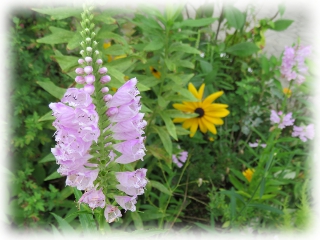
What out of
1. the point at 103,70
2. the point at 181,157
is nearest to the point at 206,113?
the point at 181,157

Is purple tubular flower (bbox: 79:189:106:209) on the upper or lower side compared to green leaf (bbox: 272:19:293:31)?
lower

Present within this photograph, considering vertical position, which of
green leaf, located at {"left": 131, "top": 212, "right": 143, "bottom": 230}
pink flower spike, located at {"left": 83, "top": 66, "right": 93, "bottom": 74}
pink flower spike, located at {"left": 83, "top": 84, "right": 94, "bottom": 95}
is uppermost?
pink flower spike, located at {"left": 83, "top": 66, "right": 93, "bottom": 74}

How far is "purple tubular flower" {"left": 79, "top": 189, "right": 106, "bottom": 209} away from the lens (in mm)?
1168

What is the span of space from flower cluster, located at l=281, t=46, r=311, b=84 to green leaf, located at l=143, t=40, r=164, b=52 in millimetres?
972

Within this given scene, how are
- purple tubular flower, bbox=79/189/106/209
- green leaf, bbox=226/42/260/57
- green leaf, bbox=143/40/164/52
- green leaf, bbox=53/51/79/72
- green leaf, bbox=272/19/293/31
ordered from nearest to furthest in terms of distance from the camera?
purple tubular flower, bbox=79/189/106/209 → green leaf, bbox=53/51/79/72 → green leaf, bbox=143/40/164/52 → green leaf, bbox=226/42/260/57 → green leaf, bbox=272/19/293/31

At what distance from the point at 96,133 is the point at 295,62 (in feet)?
6.26

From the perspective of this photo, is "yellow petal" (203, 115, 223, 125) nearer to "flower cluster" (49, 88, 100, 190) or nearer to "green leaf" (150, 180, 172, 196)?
"green leaf" (150, 180, 172, 196)

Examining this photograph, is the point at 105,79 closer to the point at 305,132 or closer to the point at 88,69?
the point at 88,69

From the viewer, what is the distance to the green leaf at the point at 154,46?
2.08 metres

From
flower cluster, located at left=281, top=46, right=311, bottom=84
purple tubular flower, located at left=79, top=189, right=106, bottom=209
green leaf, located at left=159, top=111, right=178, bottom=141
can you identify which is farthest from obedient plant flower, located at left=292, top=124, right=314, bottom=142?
purple tubular flower, located at left=79, top=189, right=106, bottom=209

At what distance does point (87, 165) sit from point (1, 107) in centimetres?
122

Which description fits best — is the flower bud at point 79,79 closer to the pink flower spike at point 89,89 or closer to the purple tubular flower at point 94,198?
the pink flower spike at point 89,89

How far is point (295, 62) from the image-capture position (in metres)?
2.57

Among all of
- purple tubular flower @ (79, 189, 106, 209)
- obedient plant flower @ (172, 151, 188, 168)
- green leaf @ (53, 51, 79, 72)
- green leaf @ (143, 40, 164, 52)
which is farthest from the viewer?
obedient plant flower @ (172, 151, 188, 168)
